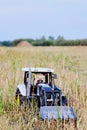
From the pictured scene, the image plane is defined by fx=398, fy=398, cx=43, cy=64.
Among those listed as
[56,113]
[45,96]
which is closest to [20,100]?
[45,96]

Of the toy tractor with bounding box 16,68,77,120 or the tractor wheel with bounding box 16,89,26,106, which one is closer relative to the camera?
the toy tractor with bounding box 16,68,77,120

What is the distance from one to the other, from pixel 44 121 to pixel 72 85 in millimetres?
1823

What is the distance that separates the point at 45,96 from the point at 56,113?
1.80 feet

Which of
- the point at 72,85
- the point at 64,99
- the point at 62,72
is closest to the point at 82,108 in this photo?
the point at 64,99

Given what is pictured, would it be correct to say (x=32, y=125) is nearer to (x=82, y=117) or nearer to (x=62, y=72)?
(x=82, y=117)

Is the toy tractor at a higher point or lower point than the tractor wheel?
higher

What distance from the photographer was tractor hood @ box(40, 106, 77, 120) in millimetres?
4109

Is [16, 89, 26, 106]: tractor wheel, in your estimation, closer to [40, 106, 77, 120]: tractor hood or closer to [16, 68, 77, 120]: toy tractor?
[16, 68, 77, 120]: toy tractor

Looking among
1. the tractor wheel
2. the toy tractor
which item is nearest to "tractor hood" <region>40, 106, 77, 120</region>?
the toy tractor

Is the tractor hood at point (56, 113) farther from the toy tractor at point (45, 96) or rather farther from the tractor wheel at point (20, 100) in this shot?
the tractor wheel at point (20, 100)

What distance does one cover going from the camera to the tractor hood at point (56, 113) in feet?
13.5

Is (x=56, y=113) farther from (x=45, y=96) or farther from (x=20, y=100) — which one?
(x=20, y=100)

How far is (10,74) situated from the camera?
266 inches

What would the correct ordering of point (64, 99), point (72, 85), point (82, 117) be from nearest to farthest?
point (82, 117) → point (64, 99) → point (72, 85)
